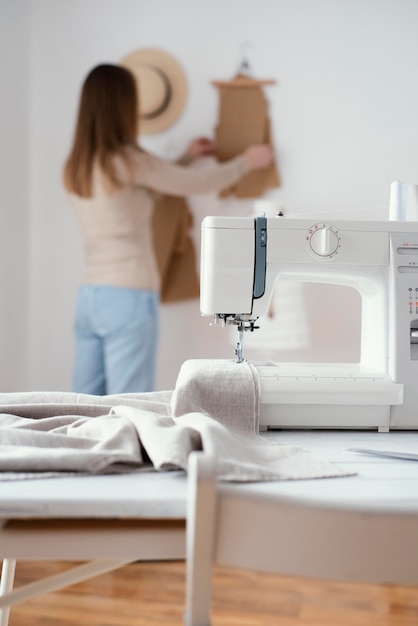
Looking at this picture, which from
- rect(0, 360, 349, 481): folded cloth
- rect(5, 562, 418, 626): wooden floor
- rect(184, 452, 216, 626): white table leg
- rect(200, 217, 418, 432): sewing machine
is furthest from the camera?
rect(5, 562, 418, 626): wooden floor

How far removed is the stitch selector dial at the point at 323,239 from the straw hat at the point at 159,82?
1898mm

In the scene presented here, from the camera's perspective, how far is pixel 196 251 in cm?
322

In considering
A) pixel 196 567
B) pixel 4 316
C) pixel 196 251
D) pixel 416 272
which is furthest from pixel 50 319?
pixel 196 567

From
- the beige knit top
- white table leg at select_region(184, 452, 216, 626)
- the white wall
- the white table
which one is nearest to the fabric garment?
the white wall

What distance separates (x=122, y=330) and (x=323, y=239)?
1.52 meters

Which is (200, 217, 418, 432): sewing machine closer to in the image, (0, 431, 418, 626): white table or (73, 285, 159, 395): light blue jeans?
(0, 431, 418, 626): white table

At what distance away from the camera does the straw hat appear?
10.5ft

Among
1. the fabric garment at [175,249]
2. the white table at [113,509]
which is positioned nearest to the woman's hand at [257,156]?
the fabric garment at [175,249]

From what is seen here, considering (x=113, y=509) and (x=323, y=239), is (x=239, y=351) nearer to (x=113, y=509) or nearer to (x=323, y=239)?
(x=323, y=239)

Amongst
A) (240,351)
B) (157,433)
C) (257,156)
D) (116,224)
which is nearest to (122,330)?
(116,224)

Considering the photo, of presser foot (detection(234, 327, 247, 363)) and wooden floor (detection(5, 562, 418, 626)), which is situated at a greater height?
presser foot (detection(234, 327, 247, 363))

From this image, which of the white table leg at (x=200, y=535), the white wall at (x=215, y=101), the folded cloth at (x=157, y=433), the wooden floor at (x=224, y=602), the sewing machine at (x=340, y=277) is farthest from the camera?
the white wall at (x=215, y=101)

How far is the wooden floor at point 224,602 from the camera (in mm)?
2203

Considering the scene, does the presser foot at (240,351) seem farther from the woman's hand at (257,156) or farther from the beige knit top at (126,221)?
the woman's hand at (257,156)
